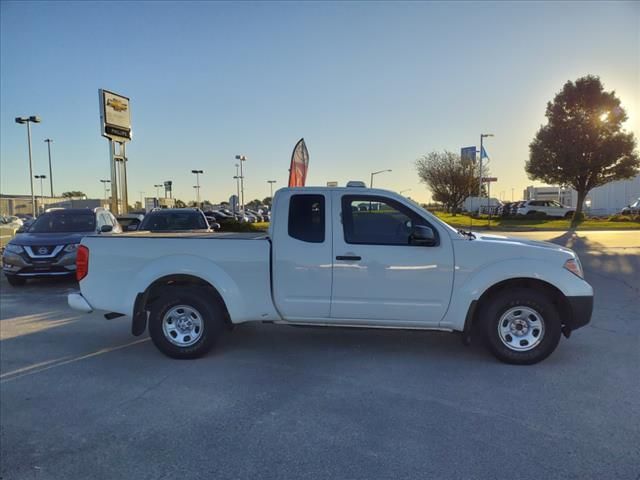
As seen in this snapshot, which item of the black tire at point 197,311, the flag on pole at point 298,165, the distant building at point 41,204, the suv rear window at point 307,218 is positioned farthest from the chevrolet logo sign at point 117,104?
the distant building at point 41,204

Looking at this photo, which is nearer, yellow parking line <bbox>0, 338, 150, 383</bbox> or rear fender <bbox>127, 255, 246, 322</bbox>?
yellow parking line <bbox>0, 338, 150, 383</bbox>

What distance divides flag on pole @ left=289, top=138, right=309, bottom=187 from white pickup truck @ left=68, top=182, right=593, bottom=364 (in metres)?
5.56

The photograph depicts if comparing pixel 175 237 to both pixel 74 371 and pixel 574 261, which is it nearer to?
pixel 74 371

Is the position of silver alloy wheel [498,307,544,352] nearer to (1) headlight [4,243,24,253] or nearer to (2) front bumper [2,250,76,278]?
(2) front bumper [2,250,76,278]

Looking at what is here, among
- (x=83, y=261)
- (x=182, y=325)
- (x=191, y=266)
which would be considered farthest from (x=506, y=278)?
(x=83, y=261)

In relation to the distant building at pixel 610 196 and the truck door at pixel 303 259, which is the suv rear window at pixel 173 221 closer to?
the truck door at pixel 303 259

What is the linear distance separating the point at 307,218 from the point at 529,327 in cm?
261

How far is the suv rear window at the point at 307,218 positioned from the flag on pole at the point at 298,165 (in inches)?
212

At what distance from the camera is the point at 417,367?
4.75 m

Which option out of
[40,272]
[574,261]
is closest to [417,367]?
[574,261]

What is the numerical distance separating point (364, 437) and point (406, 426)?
378 mm

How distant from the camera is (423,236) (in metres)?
4.62

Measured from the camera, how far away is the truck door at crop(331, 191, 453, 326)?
4.75 metres

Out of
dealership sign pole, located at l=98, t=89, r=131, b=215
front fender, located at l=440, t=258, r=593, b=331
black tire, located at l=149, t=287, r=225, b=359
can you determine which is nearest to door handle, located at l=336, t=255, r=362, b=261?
front fender, located at l=440, t=258, r=593, b=331
